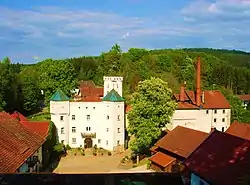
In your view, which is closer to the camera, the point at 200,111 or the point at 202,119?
the point at 200,111

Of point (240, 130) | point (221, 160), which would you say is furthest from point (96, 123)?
point (221, 160)

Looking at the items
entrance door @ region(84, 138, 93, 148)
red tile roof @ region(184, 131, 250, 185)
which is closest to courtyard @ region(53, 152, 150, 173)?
entrance door @ region(84, 138, 93, 148)

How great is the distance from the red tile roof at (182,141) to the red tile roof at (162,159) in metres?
0.63

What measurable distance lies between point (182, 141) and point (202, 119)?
16910 mm

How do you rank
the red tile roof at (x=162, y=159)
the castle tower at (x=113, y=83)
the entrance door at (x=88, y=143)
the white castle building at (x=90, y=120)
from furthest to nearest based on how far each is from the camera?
the castle tower at (x=113, y=83) < the entrance door at (x=88, y=143) < the white castle building at (x=90, y=120) < the red tile roof at (x=162, y=159)

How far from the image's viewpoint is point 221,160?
14.4 metres

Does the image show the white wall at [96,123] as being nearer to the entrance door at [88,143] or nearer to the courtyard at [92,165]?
the entrance door at [88,143]

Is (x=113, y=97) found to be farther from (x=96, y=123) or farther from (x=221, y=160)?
(x=221, y=160)

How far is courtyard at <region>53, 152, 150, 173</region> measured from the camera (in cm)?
3444

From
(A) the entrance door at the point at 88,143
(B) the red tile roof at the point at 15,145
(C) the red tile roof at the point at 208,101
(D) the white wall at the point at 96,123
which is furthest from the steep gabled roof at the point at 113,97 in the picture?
(B) the red tile roof at the point at 15,145

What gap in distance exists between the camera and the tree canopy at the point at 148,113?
36750mm

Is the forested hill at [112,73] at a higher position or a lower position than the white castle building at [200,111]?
higher

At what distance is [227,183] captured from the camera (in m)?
12.7

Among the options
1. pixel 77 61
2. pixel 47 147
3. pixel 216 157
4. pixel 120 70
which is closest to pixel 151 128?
pixel 47 147
